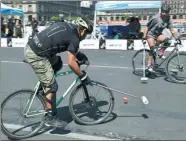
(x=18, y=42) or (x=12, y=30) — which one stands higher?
(x=12, y=30)

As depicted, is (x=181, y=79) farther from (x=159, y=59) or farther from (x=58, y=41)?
(x=58, y=41)

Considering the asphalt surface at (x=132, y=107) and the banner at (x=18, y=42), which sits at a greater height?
the banner at (x=18, y=42)

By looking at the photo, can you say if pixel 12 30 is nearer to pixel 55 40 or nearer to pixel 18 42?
pixel 18 42

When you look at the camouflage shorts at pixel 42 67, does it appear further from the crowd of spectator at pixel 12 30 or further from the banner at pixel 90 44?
the crowd of spectator at pixel 12 30

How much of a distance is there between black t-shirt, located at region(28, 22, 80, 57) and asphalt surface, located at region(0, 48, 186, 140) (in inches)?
49.3

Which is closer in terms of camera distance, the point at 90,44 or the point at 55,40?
the point at 55,40

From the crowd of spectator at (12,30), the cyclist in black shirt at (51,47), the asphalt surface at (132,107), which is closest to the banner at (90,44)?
the crowd of spectator at (12,30)

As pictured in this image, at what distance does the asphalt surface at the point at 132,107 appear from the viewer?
5320mm

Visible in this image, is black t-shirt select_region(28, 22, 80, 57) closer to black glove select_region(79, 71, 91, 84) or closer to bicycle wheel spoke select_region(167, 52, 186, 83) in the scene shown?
black glove select_region(79, 71, 91, 84)

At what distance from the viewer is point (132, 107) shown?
22.0 feet

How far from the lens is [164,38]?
30.7 feet

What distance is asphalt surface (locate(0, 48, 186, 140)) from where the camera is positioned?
209 inches

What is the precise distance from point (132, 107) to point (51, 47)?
238 centimetres

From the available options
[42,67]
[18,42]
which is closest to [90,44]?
[18,42]
